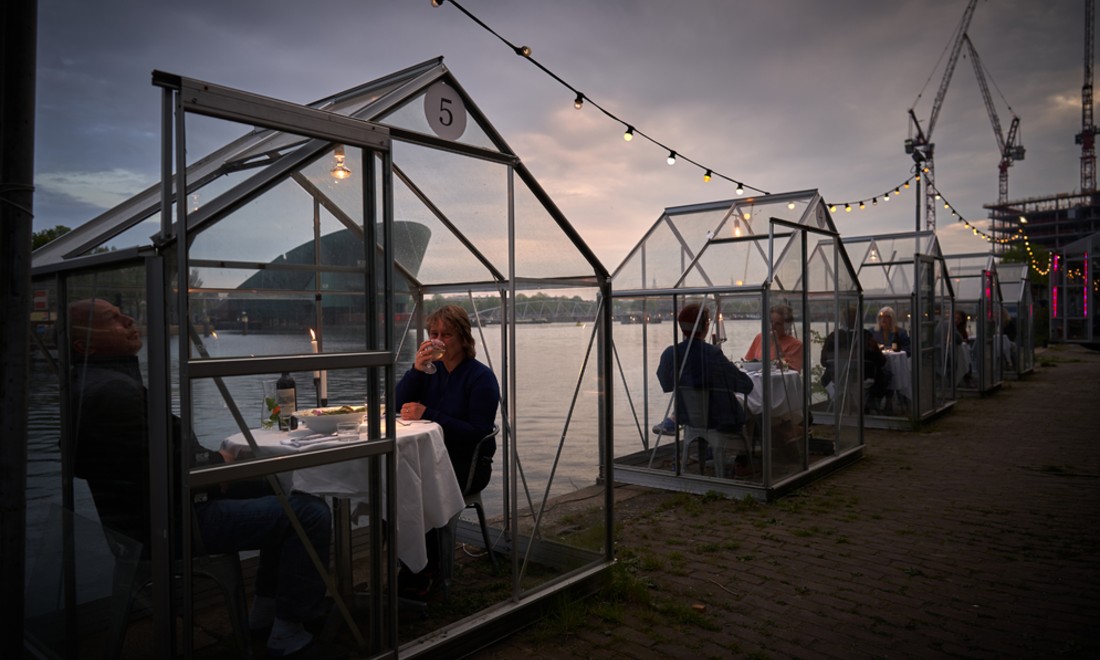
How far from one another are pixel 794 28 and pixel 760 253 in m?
4.36

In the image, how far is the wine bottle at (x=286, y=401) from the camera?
9.60 feet

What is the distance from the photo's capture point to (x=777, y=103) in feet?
40.1

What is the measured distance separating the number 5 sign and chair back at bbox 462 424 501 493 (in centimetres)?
183

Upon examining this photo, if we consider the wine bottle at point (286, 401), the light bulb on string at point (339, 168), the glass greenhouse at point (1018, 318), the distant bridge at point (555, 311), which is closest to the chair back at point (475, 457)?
the distant bridge at point (555, 311)

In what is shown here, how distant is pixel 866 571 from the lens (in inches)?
194

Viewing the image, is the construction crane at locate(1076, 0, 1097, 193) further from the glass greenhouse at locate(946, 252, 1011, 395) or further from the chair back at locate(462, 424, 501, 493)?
the chair back at locate(462, 424, 501, 493)

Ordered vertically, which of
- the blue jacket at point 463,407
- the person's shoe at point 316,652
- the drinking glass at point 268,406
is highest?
the drinking glass at point 268,406

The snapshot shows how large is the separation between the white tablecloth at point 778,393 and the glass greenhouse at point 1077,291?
22311 mm

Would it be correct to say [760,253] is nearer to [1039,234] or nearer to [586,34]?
[586,34]

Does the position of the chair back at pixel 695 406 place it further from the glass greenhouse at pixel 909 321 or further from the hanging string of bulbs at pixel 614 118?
the glass greenhouse at pixel 909 321

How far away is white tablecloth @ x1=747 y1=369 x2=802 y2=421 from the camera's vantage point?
6.95m

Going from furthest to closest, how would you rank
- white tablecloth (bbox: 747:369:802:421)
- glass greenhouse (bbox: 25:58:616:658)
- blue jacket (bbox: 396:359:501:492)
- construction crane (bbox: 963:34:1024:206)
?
construction crane (bbox: 963:34:1024:206), white tablecloth (bbox: 747:369:802:421), blue jacket (bbox: 396:359:501:492), glass greenhouse (bbox: 25:58:616:658)

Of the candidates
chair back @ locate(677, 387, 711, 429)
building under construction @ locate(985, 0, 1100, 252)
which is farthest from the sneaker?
building under construction @ locate(985, 0, 1100, 252)

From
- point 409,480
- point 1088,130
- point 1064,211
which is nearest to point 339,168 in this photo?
point 409,480
